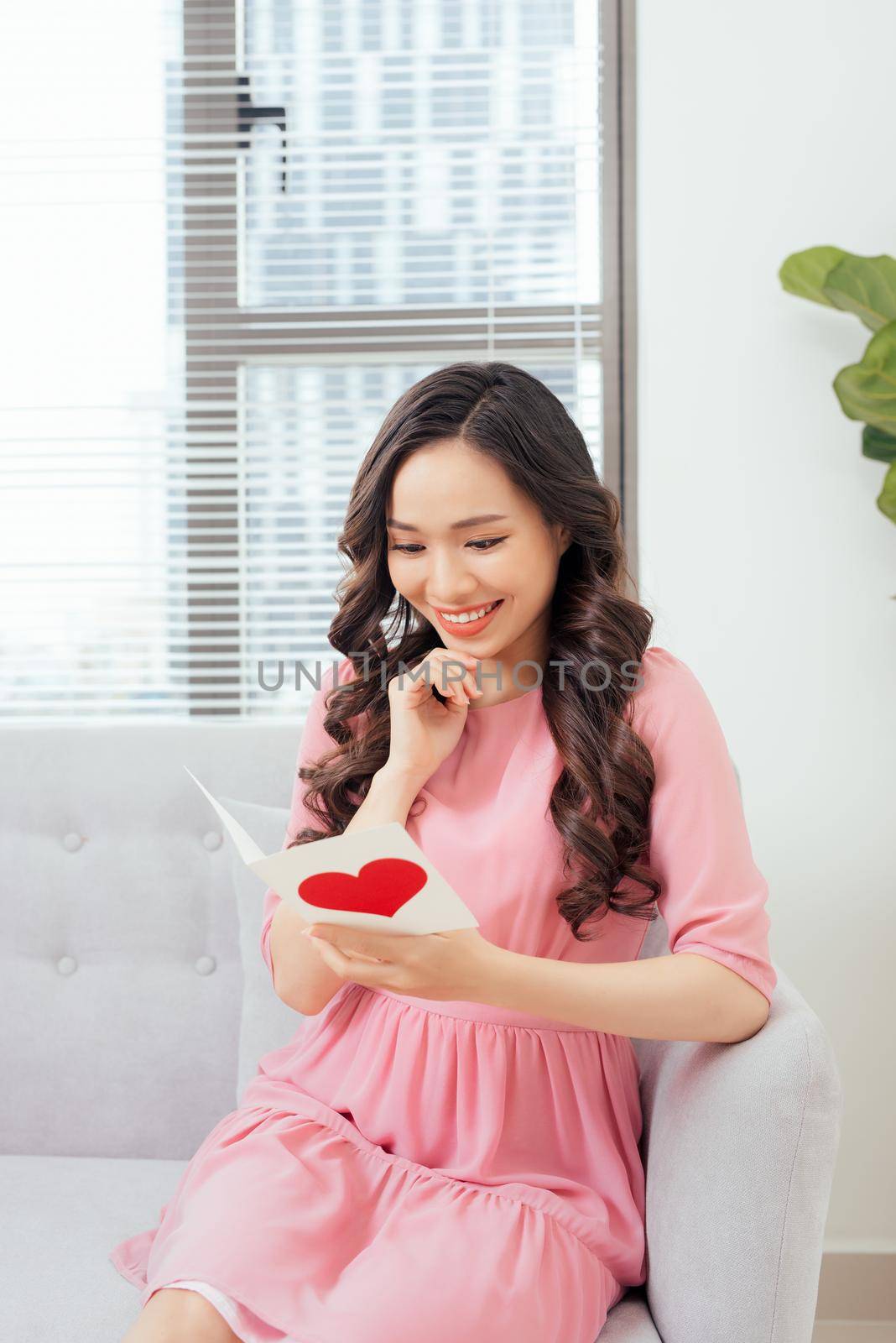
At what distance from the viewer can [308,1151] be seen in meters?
1.06

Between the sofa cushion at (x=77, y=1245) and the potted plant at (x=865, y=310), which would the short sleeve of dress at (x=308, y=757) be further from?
the potted plant at (x=865, y=310)

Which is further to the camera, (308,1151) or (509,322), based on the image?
(509,322)

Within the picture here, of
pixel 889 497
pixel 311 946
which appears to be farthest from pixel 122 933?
pixel 889 497

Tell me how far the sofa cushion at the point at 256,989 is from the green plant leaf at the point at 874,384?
1.06m

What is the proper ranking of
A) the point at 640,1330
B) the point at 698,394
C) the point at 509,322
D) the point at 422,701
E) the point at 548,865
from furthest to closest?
the point at 509,322 < the point at 698,394 < the point at 422,701 < the point at 548,865 < the point at 640,1330

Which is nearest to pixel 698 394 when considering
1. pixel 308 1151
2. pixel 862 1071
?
pixel 862 1071

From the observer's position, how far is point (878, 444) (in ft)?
5.53

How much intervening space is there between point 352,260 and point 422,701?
44.9 inches

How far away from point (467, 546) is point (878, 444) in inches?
35.2

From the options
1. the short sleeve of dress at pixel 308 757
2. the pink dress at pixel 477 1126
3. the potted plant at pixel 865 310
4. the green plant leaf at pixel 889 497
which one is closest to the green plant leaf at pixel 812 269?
the potted plant at pixel 865 310

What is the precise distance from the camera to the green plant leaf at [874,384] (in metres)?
1.56

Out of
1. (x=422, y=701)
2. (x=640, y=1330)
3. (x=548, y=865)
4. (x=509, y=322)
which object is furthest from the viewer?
(x=509, y=322)

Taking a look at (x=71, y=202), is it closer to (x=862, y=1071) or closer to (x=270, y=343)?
(x=270, y=343)

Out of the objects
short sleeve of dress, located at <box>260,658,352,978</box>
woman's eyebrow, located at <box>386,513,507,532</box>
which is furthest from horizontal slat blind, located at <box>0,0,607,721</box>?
woman's eyebrow, located at <box>386,513,507,532</box>
